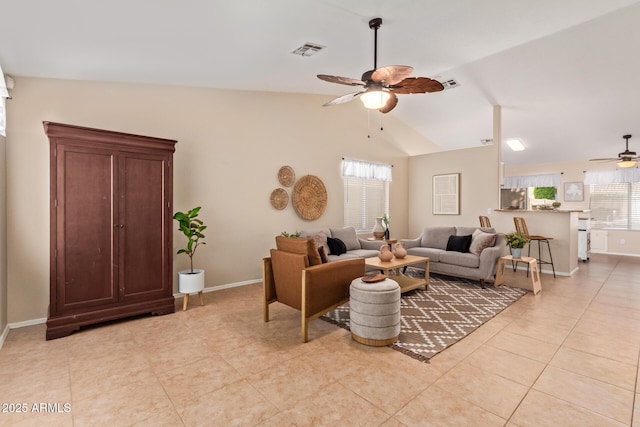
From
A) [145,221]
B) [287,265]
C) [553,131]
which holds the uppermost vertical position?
[553,131]

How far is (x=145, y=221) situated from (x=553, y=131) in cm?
846

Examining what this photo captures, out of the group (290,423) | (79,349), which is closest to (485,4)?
(290,423)

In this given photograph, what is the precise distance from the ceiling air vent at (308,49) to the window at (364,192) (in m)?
3.06

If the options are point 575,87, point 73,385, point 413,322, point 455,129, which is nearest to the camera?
point 73,385

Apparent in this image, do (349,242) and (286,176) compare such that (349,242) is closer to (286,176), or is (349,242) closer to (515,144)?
(286,176)

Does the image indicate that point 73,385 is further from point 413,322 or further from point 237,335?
point 413,322

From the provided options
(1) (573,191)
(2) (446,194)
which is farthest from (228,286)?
(1) (573,191)

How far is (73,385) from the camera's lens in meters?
2.27

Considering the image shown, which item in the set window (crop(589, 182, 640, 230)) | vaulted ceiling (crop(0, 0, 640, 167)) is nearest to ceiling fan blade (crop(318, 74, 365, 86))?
vaulted ceiling (crop(0, 0, 640, 167))

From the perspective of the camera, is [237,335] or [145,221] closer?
[237,335]

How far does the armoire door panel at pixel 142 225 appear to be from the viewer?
3.47 m

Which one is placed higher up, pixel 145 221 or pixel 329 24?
pixel 329 24

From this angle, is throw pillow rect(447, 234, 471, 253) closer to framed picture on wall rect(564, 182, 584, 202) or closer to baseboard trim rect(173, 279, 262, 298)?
baseboard trim rect(173, 279, 262, 298)

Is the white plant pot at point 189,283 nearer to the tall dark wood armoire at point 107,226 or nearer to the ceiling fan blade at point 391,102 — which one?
the tall dark wood armoire at point 107,226
